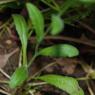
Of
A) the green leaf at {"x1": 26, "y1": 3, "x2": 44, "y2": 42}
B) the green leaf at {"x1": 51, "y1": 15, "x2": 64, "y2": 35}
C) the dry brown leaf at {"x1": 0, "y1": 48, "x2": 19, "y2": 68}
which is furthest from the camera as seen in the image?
the dry brown leaf at {"x1": 0, "y1": 48, "x2": 19, "y2": 68}

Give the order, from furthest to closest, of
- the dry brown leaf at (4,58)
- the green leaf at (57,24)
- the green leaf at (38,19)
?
the dry brown leaf at (4,58) < the green leaf at (38,19) < the green leaf at (57,24)

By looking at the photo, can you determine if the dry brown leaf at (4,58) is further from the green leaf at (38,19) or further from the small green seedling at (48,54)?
the green leaf at (38,19)

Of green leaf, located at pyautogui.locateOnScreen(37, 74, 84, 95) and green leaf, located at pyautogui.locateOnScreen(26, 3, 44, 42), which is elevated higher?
green leaf, located at pyautogui.locateOnScreen(26, 3, 44, 42)

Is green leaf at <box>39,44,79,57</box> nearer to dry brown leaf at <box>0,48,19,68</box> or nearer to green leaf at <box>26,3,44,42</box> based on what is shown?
green leaf at <box>26,3,44,42</box>

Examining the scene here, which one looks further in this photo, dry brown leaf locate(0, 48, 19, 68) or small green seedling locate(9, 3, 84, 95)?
dry brown leaf locate(0, 48, 19, 68)

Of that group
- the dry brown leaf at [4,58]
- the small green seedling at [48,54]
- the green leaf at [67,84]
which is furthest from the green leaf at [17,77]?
the dry brown leaf at [4,58]

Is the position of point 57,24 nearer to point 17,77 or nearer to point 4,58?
point 17,77

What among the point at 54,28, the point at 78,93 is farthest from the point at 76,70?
the point at 54,28

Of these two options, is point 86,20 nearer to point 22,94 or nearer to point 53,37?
point 53,37

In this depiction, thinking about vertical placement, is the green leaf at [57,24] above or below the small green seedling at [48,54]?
above

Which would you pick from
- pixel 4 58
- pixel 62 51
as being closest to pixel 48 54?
pixel 62 51

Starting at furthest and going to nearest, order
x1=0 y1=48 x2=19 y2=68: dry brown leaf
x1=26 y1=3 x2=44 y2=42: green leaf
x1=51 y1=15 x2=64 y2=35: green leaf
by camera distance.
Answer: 1. x1=0 y1=48 x2=19 y2=68: dry brown leaf
2. x1=26 y1=3 x2=44 y2=42: green leaf
3. x1=51 y1=15 x2=64 y2=35: green leaf

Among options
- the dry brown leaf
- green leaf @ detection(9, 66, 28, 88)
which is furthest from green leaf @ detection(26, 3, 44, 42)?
the dry brown leaf
